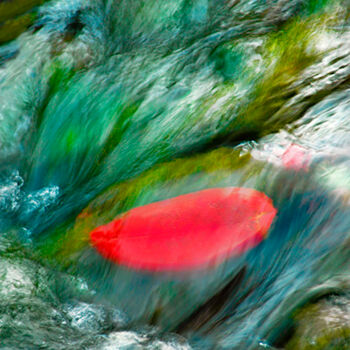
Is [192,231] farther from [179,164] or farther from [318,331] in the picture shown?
[318,331]

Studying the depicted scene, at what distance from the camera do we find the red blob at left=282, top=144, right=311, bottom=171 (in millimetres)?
2516

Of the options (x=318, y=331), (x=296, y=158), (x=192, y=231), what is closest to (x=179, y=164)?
(x=192, y=231)

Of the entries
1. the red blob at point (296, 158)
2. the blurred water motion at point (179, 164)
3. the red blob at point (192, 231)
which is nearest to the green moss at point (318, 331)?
the blurred water motion at point (179, 164)

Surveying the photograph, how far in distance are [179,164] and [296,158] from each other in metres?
0.66

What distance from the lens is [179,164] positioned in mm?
2805

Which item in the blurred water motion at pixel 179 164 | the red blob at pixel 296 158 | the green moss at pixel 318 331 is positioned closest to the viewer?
the green moss at pixel 318 331

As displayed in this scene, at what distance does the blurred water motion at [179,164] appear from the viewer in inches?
93.6

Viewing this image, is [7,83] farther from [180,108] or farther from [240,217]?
[240,217]

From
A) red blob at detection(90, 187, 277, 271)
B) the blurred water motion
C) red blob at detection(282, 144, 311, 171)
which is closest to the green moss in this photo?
the blurred water motion

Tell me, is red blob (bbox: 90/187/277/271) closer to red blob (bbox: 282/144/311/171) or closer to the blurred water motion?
the blurred water motion

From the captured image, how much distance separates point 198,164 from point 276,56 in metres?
0.98

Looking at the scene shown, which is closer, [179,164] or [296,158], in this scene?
[296,158]

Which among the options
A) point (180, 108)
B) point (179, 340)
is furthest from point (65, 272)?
point (180, 108)

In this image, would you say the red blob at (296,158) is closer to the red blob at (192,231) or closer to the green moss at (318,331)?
the red blob at (192,231)
